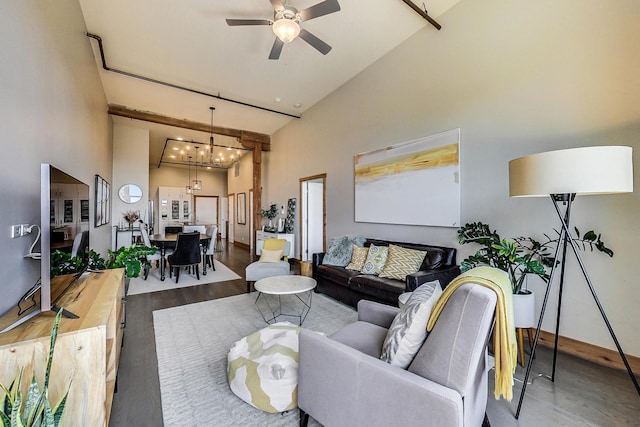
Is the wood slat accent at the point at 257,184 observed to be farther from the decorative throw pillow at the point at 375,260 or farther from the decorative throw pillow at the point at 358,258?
the decorative throw pillow at the point at 375,260

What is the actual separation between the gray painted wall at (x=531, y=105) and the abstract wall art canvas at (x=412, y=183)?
0.32 ft

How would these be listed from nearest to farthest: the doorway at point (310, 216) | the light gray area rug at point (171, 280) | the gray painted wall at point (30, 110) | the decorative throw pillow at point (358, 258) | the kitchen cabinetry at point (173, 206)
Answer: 1. the gray painted wall at point (30, 110)
2. the decorative throw pillow at point (358, 258)
3. the light gray area rug at point (171, 280)
4. the doorway at point (310, 216)
5. the kitchen cabinetry at point (173, 206)

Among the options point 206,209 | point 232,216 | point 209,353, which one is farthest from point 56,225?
point 206,209

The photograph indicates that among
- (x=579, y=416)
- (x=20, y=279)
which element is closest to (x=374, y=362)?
(x=579, y=416)

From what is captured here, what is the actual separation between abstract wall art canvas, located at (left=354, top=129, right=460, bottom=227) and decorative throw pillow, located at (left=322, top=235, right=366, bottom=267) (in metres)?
0.47

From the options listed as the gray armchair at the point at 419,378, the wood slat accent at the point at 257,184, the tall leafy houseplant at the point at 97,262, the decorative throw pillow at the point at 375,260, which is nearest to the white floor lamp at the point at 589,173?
the gray armchair at the point at 419,378

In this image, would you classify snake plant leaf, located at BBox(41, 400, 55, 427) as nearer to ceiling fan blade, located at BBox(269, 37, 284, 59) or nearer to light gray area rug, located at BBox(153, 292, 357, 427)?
light gray area rug, located at BBox(153, 292, 357, 427)

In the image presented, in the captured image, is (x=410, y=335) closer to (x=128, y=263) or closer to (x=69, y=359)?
(x=69, y=359)

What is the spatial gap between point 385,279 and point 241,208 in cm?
801

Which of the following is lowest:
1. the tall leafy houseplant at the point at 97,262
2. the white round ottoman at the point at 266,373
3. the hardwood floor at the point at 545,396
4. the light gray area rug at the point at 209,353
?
the hardwood floor at the point at 545,396

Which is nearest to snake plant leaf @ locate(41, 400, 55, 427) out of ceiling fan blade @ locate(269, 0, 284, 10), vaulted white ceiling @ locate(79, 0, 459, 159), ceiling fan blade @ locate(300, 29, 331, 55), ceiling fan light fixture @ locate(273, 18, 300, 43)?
ceiling fan light fixture @ locate(273, 18, 300, 43)

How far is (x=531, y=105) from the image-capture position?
269cm

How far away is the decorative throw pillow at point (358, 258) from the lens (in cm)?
392

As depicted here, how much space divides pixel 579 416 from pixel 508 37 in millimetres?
3356
